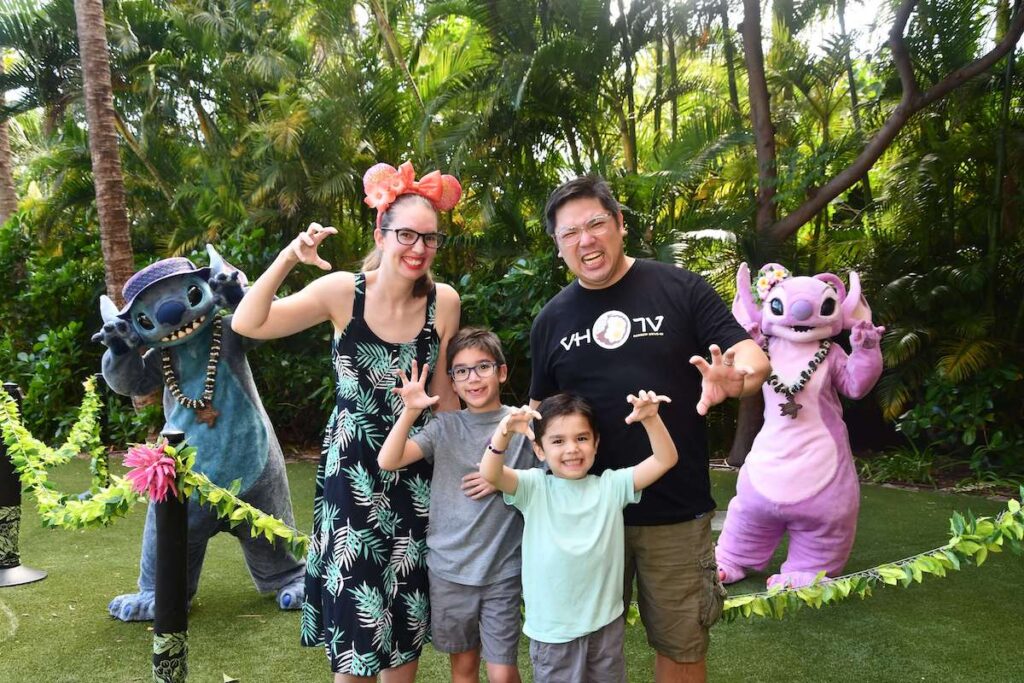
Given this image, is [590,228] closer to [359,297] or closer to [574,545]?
[359,297]

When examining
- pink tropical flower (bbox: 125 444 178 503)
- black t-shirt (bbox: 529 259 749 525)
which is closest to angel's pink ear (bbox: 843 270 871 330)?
black t-shirt (bbox: 529 259 749 525)

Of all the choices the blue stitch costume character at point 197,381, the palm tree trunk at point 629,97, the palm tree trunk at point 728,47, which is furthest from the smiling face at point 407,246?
the palm tree trunk at point 728,47

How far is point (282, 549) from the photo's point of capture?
3.69 meters

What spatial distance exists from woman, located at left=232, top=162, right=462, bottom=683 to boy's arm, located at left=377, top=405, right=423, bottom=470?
9 centimetres

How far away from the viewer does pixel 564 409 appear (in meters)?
2.11

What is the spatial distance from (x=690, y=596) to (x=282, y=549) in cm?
212

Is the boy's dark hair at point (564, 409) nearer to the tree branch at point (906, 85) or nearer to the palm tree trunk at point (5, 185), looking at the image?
the tree branch at point (906, 85)

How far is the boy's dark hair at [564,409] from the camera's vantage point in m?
2.11

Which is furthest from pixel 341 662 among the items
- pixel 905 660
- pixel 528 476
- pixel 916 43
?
pixel 916 43

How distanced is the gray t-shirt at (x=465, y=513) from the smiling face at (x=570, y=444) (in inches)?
8.9

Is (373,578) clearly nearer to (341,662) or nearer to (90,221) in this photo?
(341,662)

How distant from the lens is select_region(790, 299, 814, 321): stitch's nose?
368cm

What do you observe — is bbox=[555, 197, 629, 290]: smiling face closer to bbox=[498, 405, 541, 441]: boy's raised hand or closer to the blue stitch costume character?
bbox=[498, 405, 541, 441]: boy's raised hand

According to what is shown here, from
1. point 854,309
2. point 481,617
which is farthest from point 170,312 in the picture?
point 854,309
